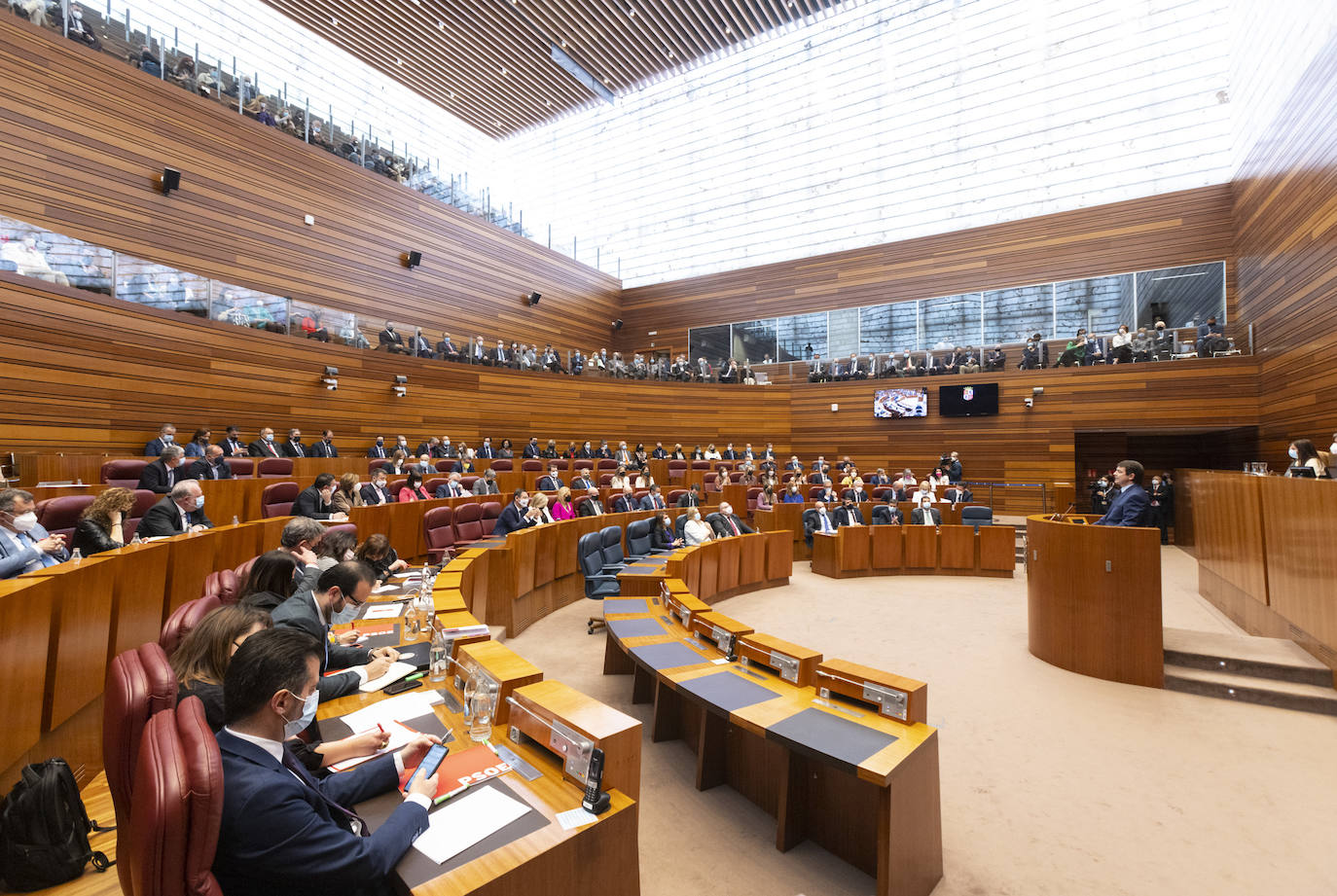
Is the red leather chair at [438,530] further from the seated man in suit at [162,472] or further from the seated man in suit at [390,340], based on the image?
the seated man in suit at [390,340]

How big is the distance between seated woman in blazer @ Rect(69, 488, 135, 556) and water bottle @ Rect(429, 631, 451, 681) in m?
2.48

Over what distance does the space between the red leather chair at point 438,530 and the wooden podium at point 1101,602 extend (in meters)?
5.13

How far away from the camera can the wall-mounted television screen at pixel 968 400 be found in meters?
12.8

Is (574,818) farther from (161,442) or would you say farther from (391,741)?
(161,442)

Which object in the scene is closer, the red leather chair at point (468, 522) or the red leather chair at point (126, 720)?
the red leather chair at point (126, 720)

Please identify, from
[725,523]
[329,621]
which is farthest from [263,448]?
[329,621]

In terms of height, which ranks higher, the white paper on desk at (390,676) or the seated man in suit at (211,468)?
the seated man in suit at (211,468)

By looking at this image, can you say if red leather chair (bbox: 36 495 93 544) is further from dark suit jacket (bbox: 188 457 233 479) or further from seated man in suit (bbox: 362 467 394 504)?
seated man in suit (bbox: 362 467 394 504)

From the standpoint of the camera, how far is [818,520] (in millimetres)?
8891

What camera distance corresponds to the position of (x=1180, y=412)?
36.1 ft

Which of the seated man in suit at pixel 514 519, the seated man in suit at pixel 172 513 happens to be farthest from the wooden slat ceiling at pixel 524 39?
the seated man in suit at pixel 172 513

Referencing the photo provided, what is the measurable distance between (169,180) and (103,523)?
25.7 feet

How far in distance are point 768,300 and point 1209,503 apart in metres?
11.8

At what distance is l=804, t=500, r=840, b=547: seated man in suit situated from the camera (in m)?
8.75
